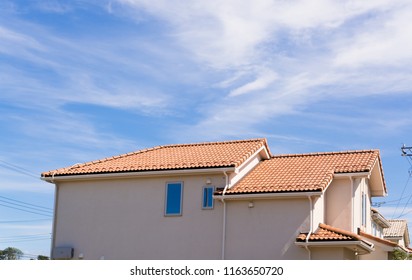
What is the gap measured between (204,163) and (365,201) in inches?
341

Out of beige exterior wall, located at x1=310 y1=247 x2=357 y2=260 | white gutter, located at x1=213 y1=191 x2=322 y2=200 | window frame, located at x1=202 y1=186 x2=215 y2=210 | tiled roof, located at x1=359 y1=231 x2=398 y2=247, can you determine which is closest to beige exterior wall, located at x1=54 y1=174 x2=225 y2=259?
window frame, located at x1=202 y1=186 x2=215 y2=210

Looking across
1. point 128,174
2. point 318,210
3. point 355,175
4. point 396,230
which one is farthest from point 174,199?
point 396,230

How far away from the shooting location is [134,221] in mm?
30797

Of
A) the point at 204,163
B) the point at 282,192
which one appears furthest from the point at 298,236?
the point at 204,163

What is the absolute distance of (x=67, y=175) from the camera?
3234cm

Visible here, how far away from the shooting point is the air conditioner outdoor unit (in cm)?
3141

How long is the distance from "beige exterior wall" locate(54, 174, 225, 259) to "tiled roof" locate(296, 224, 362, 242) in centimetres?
374

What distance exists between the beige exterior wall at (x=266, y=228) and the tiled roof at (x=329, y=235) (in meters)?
0.48

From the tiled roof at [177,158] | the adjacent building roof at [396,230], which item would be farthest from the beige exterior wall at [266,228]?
the adjacent building roof at [396,230]

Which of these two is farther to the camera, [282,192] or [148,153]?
[148,153]

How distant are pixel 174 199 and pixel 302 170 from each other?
5554mm

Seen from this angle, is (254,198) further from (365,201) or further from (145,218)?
(365,201)
